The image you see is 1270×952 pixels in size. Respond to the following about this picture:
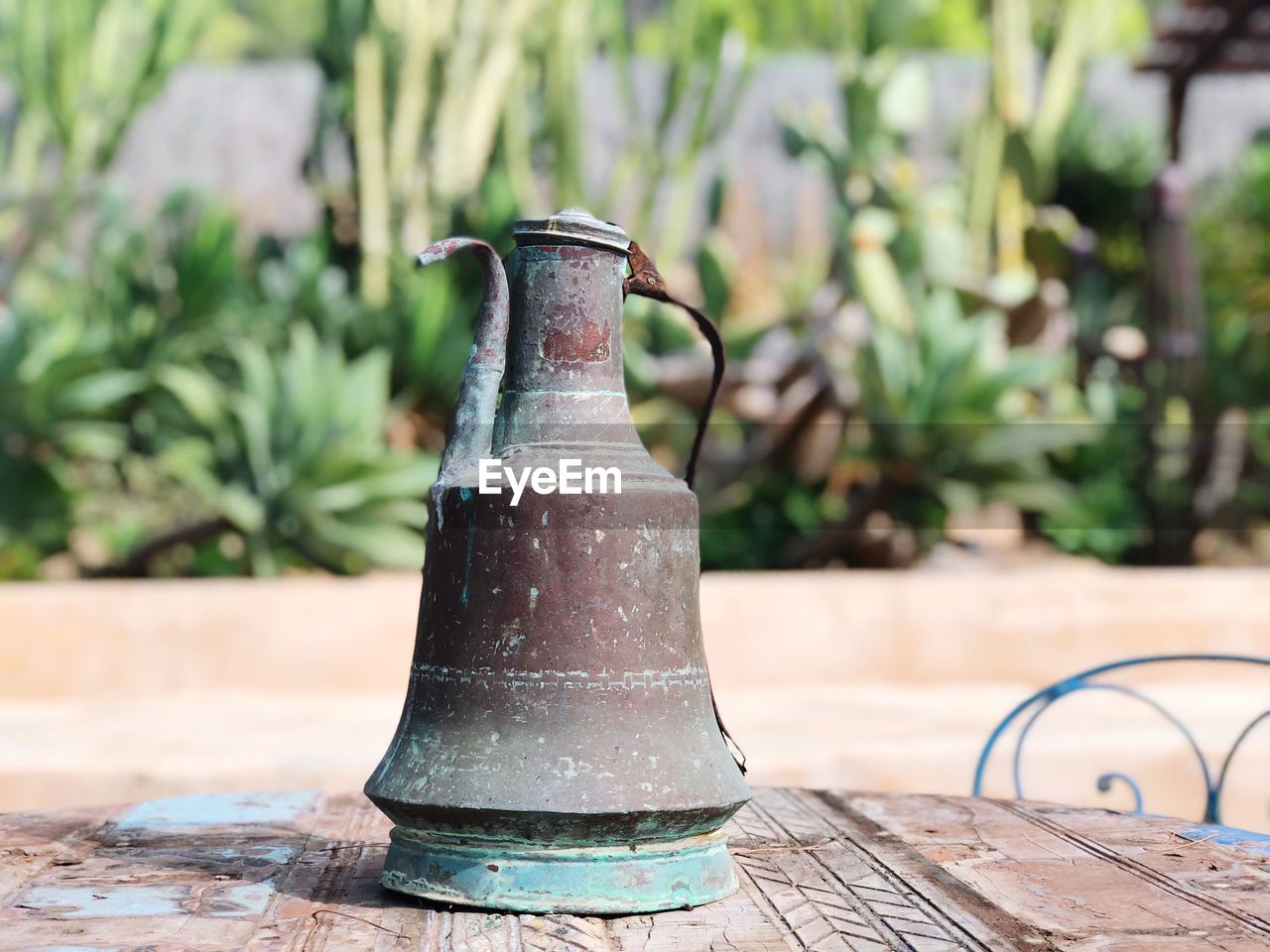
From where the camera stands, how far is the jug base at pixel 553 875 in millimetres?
1967

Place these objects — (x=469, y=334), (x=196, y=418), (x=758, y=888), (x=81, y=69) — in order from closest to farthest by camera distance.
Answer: (x=758, y=888)
(x=196, y=418)
(x=469, y=334)
(x=81, y=69)

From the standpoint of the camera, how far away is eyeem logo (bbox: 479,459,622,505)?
6.65ft

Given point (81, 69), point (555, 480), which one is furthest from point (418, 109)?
point (555, 480)

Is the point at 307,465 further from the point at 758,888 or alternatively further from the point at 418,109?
the point at 758,888

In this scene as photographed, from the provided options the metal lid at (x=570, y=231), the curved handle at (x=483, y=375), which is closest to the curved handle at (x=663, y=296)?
the metal lid at (x=570, y=231)

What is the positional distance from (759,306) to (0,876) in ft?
26.7

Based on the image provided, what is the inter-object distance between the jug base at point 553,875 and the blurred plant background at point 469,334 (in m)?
4.59

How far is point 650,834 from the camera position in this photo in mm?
2002

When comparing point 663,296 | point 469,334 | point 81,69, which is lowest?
point 663,296

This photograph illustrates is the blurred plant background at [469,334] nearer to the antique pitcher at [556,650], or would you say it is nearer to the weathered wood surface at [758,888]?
the weathered wood surface at [758,888]

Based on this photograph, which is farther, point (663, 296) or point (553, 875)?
point (663, 296)

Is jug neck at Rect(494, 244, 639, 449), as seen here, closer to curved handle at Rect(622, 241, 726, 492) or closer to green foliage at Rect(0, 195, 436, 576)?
curved handle at Rect(622, 241, 726, 492)

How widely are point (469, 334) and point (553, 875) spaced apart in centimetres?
511

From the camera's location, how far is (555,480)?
2.03 m
